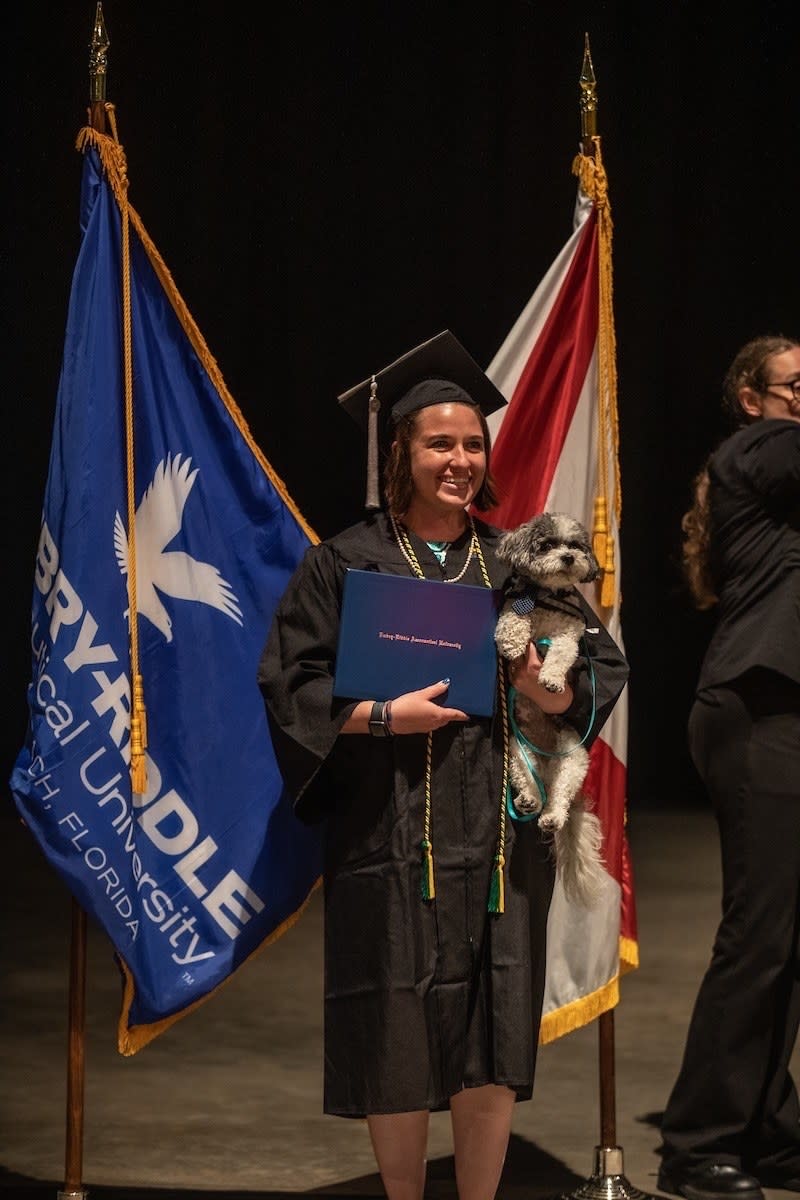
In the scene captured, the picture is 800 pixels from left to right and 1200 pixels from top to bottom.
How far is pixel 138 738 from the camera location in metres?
2.64

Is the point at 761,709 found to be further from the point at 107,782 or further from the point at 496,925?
the point at 107,782

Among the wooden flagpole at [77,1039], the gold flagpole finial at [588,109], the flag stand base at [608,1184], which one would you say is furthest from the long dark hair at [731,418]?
the wooden flagpole at [77,1039]

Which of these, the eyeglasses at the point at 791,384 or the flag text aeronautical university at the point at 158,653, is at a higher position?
the eyeglasses at the point at 791,384

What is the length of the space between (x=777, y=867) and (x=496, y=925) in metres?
0.75

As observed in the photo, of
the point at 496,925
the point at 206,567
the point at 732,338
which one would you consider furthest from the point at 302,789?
the point at 732,338

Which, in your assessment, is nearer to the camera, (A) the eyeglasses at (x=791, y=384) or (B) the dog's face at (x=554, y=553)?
(B) the dog's face at (x=554, y=553)

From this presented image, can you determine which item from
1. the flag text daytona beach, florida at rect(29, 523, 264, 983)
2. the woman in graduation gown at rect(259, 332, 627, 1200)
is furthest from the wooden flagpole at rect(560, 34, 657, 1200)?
the flag text daytona beach, florida at rect(29, 523, 264, 983)

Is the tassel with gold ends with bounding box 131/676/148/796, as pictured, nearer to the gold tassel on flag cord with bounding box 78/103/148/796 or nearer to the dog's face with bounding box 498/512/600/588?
the gold tassel on flag cord with bounding box 78/103/148/796

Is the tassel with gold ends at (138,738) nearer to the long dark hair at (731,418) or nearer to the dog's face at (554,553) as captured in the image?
the dog's face at (554,553)

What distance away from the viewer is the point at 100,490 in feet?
8.80

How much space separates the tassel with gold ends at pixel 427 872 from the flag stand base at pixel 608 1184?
0.83 metres

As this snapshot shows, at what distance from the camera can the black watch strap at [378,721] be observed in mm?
2318

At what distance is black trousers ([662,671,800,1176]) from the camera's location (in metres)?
2.93

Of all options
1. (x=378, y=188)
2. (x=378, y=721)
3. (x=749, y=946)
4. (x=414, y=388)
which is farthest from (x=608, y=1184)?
(x=378, y=188)
